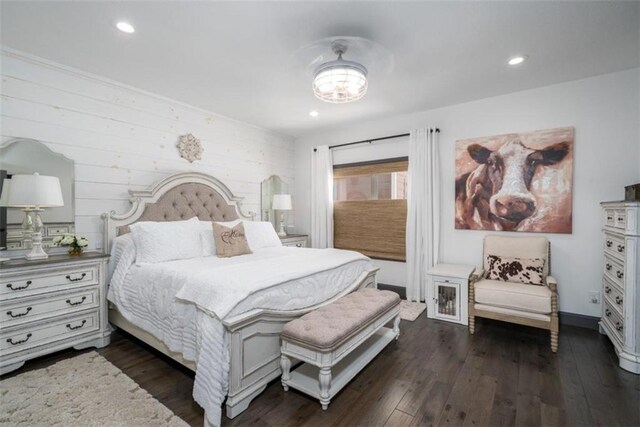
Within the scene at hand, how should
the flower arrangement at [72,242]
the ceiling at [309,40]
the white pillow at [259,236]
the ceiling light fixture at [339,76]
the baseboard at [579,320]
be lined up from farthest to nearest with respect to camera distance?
the white pillow at [259,236]
the baseboard at [579,320]
the flower arrangement at [72,242]
the ceiling light fixture at [339,76]
the ceiling at [309,40]

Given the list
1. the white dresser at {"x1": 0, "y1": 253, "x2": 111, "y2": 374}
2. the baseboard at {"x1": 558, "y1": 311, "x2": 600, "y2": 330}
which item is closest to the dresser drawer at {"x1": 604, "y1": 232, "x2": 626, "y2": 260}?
the baseboard at {"x1": 558, "y1": 311, "x2": 600, "y2": 330}

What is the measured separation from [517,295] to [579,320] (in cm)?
106

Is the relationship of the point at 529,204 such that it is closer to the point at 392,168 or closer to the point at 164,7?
the point at 392,168

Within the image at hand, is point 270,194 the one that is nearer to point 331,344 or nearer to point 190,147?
point 190,147

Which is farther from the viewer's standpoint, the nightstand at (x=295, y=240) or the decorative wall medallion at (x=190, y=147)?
the nightstand at (x=295, y=240)

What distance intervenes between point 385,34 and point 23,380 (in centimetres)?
365

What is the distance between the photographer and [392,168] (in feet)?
14.1

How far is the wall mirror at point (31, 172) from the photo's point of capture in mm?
2447

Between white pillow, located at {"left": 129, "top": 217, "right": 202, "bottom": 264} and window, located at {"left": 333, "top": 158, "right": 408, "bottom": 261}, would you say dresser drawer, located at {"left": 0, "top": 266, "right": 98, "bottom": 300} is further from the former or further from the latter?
window, located at {"left": 333, "top": 158, "right": 408, "bottom": 261}

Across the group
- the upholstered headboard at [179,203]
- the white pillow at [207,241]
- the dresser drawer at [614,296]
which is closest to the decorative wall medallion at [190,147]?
the upholstered headboard at [179,203]

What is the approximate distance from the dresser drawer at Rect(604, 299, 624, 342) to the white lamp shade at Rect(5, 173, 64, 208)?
4665mm

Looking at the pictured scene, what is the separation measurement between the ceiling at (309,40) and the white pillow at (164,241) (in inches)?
59.6

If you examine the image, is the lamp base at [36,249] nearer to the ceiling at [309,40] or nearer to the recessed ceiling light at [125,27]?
the ceiling at [309,40]

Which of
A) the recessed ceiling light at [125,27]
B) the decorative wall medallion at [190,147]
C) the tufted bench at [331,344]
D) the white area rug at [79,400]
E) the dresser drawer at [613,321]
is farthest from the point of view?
the decorative wall medallion at [190,147]
